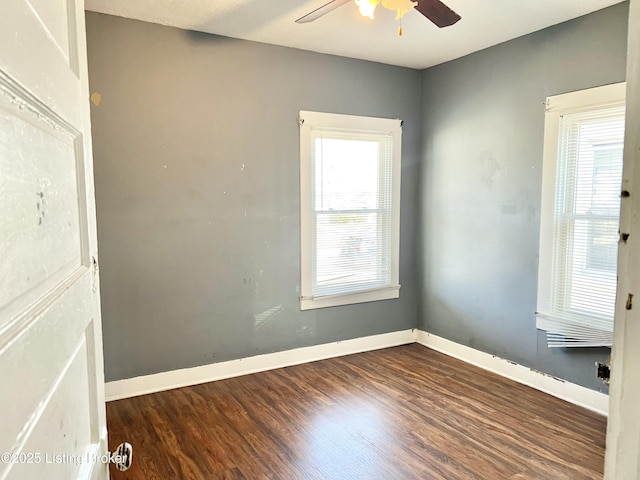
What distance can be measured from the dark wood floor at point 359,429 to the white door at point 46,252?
57.7 inches

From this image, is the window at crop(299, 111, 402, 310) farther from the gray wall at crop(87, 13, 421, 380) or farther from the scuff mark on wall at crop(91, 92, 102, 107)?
the scuff mark on wall at crop(91, 92, 102, 107)

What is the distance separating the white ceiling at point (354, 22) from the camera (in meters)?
2.63

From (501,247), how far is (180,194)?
246 cm

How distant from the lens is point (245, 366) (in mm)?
3426

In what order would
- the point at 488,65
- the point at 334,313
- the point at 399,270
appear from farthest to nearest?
the point at 399,270 → the point at 334,313 → the point at 488,65

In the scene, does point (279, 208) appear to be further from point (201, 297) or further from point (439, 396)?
point (439, 396)

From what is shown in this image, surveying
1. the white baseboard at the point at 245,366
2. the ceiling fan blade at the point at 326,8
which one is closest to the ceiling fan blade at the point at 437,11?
the ceiling fan blade at the point at 326,8

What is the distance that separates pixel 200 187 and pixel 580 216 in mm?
2589

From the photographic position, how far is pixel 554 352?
10.1ft

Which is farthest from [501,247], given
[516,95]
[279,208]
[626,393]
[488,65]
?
[626,393]

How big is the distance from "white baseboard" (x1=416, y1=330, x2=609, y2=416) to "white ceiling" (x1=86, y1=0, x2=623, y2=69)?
7.79 feet

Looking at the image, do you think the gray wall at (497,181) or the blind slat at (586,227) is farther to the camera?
the gray wall at (497,181)

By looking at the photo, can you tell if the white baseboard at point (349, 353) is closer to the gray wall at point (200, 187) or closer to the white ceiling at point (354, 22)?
the gray wall at point (200, 187)

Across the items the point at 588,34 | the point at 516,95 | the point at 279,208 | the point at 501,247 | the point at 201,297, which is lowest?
the point at 201,297
